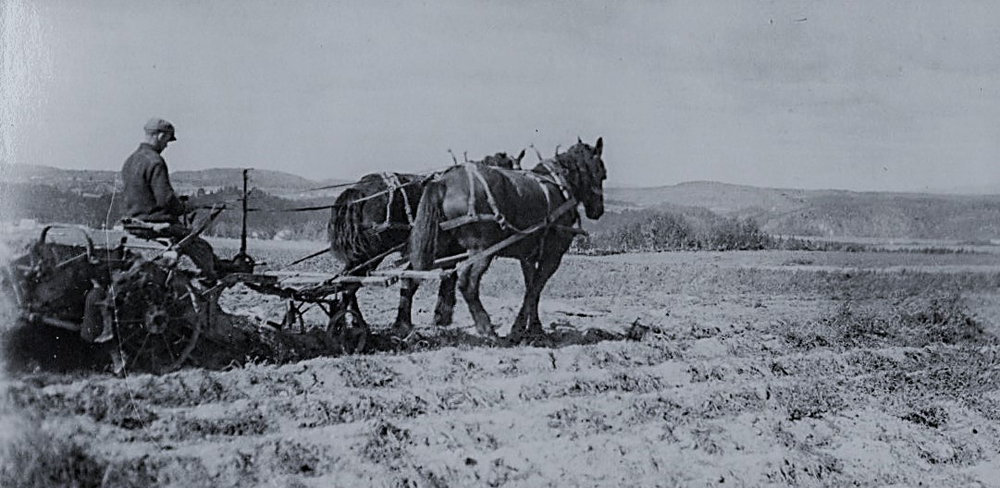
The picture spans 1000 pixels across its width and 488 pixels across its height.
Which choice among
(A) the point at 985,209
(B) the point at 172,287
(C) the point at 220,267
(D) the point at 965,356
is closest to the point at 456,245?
(C) the point at 220,267

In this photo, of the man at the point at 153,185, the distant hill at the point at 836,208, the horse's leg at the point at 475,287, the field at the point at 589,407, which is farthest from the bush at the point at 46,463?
the distant hill at the point at 836,208

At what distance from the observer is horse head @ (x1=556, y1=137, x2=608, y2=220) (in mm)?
7219

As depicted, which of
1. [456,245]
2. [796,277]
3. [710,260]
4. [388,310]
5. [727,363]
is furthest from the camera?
[710,260]

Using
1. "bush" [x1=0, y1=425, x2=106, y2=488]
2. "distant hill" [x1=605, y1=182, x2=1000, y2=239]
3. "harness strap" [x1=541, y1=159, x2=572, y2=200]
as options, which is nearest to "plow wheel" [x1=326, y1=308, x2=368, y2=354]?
"harness strap" [x1=541, y1=159, x2=572, y2=200]

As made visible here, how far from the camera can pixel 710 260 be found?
10.3m

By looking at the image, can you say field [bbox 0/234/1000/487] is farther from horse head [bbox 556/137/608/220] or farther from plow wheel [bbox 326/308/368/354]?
horse head [bbox 556/137/608/220]

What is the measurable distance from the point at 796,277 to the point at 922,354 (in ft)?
7.92

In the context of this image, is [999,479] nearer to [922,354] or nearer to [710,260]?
[922,354]

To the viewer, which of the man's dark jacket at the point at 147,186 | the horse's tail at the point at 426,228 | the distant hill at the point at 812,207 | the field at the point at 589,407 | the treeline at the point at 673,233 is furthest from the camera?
the treeline at the point at 673,233

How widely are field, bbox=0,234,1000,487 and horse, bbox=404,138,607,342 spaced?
498 millimetres

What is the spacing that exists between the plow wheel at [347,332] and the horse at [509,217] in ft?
1.71

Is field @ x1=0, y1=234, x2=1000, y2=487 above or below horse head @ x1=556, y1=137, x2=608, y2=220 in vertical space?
below

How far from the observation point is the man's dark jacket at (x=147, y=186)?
179 inches

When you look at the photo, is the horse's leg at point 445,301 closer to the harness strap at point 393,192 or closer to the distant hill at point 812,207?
the harness strap at point 393,192
